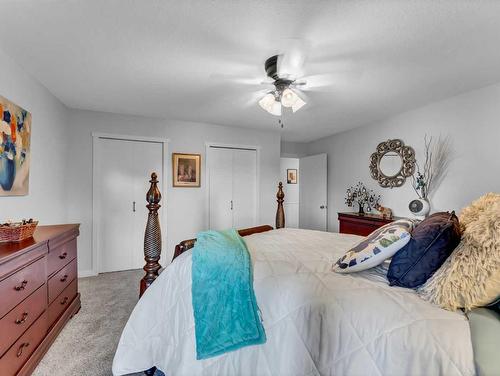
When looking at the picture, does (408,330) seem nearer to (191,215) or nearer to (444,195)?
(444,195)

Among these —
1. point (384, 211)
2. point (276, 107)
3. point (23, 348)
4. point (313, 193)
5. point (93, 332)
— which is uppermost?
point (276, 107)

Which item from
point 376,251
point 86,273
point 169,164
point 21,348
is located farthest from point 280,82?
point 86,273

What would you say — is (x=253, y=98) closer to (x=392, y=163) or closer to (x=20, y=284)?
(x=392, y=163)

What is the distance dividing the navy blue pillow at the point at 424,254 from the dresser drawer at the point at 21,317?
2028 millimetres

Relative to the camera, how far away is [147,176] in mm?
3762

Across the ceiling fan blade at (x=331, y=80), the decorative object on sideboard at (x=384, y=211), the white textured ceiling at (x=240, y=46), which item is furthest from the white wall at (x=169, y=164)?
the ceiling fan blade at (x=331, y=80)

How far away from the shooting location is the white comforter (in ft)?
2.81

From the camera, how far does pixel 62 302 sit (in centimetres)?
208

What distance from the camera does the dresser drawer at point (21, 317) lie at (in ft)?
4.36

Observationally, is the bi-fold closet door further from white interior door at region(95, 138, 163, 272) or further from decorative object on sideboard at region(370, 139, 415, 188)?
decorative object on sideboard at region(370, 139, 415, 188)

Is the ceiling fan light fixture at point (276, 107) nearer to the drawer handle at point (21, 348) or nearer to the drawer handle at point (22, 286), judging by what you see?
the drawer handle at point (22, 286)

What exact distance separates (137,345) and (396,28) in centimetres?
255

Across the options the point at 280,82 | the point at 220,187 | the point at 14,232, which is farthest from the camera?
the point at 220,187

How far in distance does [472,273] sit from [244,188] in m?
3.64
